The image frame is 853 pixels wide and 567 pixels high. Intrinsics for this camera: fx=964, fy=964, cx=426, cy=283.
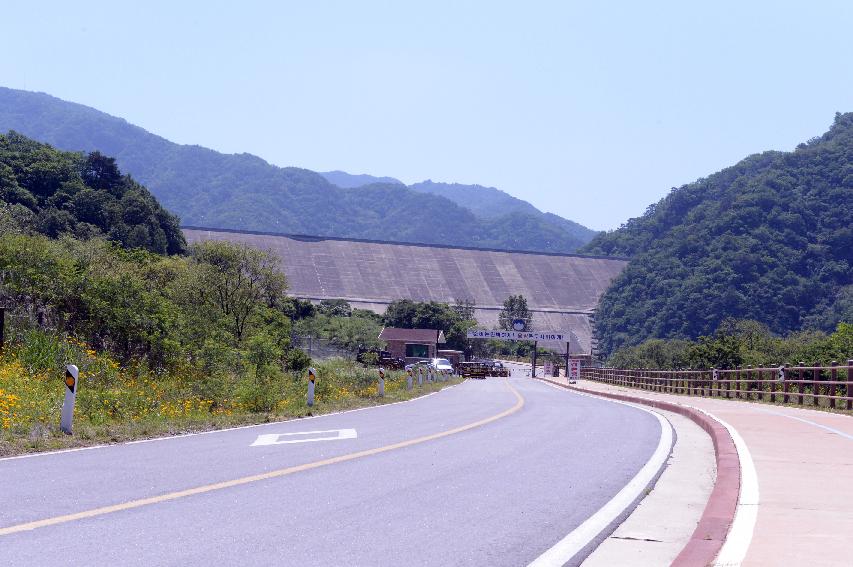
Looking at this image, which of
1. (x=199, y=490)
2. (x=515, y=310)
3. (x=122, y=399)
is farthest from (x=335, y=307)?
(x=199, y=490)

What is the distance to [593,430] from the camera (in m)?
17.1

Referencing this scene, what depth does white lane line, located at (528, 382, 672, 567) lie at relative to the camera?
250 inches

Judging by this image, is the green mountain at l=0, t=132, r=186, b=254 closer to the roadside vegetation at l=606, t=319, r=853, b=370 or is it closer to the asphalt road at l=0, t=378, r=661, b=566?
the roadside vegetation at l=606, t=319, r=853, b=370

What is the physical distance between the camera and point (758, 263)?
145875 mm

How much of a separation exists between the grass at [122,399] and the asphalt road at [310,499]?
3.45ft

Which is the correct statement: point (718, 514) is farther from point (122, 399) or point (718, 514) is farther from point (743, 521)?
point (122, 399)

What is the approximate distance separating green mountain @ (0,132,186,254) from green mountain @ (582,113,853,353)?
76888mm

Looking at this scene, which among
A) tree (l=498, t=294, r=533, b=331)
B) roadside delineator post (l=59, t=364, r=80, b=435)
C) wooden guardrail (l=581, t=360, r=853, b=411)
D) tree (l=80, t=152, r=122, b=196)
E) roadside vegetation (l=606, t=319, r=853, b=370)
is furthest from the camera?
tree (l=498, t=294, r=533, b=331)

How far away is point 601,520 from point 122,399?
11.5 metres

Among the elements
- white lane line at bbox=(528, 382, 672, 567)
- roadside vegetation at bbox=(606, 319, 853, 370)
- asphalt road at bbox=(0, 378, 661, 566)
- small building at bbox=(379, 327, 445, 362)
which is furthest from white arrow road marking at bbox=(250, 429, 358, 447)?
small building at bbox=(379, 327, 445, 362)

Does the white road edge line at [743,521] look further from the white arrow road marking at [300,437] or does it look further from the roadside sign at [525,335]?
the roadside sign at [525,335]

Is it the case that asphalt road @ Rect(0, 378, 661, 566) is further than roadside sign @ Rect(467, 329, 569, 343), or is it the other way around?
roadside sign @ Rect(467, 329, 569, 343)

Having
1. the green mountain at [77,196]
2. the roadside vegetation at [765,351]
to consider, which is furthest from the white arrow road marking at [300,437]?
the green mountain at [77,196]

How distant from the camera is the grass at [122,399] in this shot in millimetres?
13320
